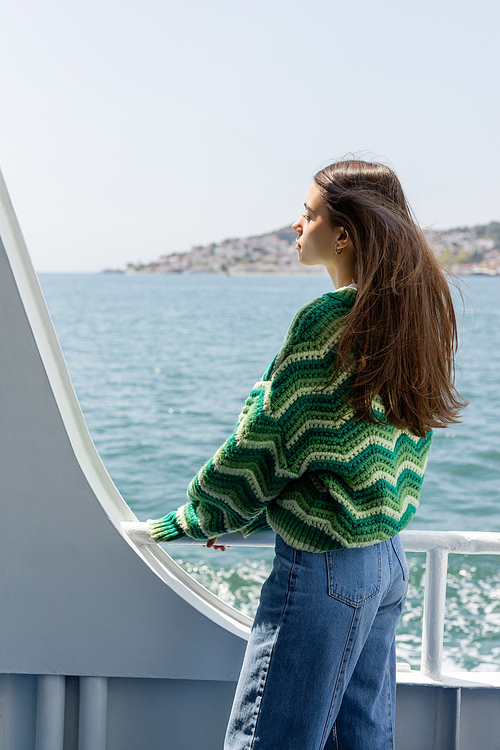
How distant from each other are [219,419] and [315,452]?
50.8 feet

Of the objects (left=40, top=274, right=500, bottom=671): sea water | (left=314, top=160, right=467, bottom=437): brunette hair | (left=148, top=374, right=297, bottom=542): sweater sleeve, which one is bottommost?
(left=40, top=274, right=500, bottom=671): sea water

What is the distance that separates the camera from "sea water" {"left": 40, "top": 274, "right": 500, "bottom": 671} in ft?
23.0

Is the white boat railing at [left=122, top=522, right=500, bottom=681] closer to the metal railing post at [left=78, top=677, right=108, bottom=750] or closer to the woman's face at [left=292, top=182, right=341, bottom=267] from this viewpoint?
the metal railing post at [left=78, top=677, right=108, bottom=750]

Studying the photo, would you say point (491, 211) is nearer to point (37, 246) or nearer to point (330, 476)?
point (37, 246)

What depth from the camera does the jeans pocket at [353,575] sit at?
0.87m

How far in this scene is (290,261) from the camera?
3819 cm

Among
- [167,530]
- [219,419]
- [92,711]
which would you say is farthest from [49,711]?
[219,419]

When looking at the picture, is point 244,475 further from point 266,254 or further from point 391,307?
point 266,254

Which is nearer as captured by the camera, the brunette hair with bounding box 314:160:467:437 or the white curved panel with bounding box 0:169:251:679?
the brunette hair with bounding box 314:160:467:437

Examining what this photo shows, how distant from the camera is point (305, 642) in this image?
87 centimetres

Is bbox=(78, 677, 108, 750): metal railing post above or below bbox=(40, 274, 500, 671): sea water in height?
above

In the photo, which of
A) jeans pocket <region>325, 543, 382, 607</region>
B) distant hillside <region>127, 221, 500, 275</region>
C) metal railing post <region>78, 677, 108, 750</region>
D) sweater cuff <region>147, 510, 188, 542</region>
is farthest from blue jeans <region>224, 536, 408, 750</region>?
distant hillside <region>127, 221, 500, 275</region>

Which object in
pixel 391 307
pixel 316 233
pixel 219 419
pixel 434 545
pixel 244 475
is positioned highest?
pixel 316 233

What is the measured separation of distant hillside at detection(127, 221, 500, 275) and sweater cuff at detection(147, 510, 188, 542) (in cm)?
2494
